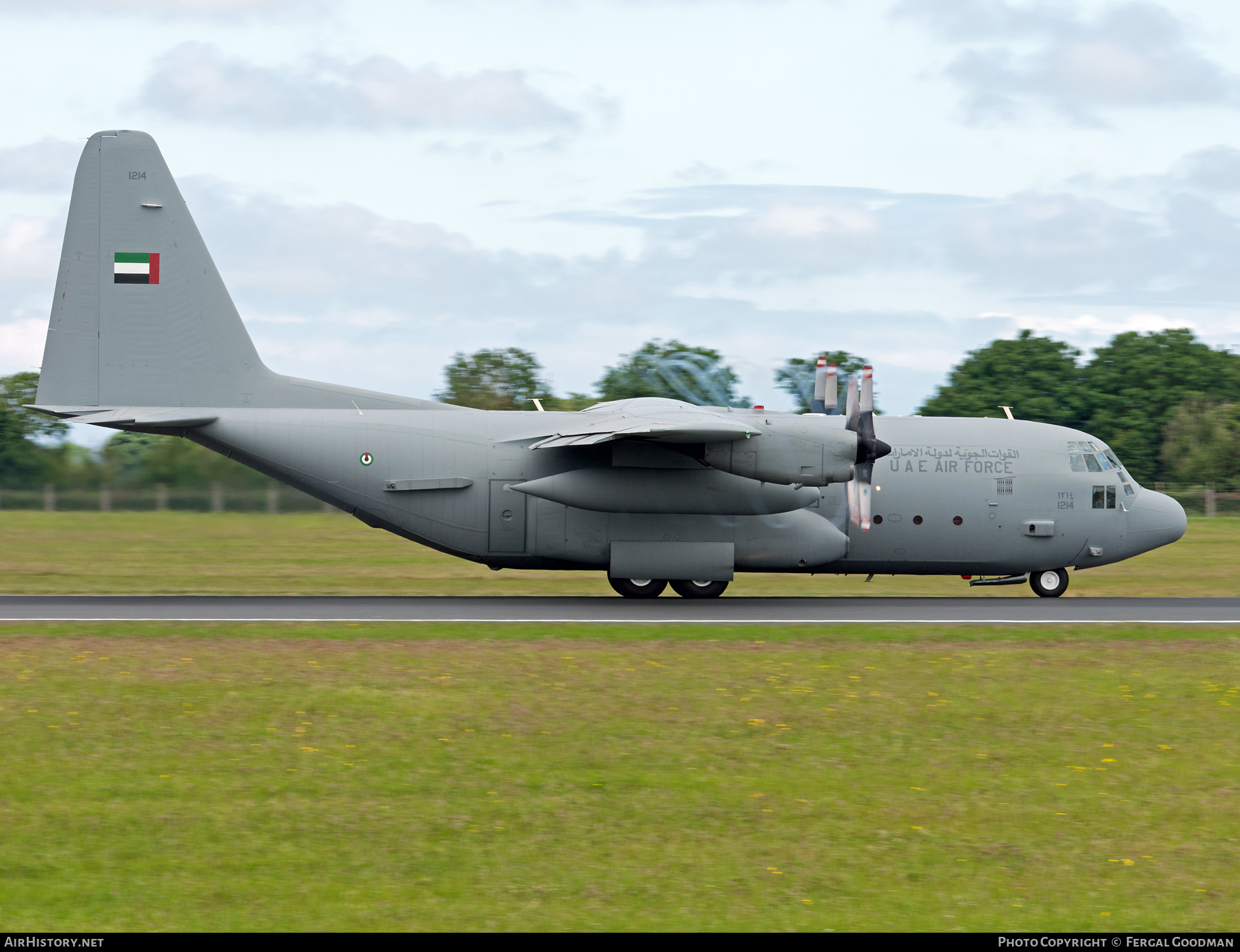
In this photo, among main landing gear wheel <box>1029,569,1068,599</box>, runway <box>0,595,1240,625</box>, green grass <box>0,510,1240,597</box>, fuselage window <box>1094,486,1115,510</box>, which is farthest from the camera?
green grass <box>0,510,1240,597</box>

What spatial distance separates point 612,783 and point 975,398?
7023cm

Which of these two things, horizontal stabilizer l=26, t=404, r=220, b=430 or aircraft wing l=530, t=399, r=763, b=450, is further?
horizontal stabilizer l=26, t=404, r=220, b=430

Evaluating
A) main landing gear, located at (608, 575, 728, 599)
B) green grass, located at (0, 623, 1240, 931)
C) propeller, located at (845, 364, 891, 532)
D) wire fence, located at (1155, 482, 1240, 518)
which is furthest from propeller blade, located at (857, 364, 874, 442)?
wire fence, located at (1155, 482, 1240, 518)

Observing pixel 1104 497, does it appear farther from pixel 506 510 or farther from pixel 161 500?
pixel 161 500

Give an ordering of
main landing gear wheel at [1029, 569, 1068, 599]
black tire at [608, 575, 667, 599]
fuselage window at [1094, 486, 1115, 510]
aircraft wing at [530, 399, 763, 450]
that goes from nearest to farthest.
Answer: aircraft wing at [530, 399, 763, 450] → black tire at [608, 575, 667, 599] → fuselage window at [1094, 486, 1115, 510] → main landing gear wheel at [1029, 569, 1068, 599]

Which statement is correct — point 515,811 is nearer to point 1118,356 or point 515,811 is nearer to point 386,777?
point 386,777

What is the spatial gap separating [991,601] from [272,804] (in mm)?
16986

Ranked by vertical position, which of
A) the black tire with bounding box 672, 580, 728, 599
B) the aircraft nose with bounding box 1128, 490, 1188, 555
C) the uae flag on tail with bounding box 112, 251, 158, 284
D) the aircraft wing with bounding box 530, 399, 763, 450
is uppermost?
the uae flag on tail with bounding box 112, 251, 158, 284

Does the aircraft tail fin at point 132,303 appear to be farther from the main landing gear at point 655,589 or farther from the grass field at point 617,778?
the main landing gear at point 655,589

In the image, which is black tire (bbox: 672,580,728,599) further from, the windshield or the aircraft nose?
the aircraft nose

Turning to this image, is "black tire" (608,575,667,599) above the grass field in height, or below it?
above

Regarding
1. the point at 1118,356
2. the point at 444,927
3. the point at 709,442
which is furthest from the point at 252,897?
the point at 1118,356

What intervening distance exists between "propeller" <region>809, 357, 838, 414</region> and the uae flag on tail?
13.2 meters

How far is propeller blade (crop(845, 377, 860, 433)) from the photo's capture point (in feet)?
72.2
